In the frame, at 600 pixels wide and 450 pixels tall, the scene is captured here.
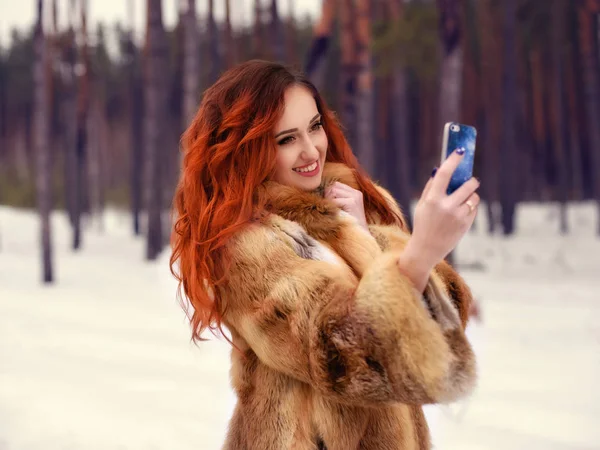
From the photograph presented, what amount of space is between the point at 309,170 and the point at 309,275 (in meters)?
0.35

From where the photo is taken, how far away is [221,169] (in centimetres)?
146

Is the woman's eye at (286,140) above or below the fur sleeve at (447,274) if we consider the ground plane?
above

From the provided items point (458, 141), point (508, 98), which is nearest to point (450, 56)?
point (508, 98)

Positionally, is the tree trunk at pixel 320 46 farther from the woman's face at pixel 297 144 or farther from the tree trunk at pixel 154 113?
the woman's face at pixel 297 144

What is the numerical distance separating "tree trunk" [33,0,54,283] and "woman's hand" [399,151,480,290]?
8503 mm

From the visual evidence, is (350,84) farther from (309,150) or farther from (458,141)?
(458,141)

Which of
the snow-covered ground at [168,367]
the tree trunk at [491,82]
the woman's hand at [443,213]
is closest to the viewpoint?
the woman's hand at [443,213]

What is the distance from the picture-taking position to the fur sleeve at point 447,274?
1473 millimetres

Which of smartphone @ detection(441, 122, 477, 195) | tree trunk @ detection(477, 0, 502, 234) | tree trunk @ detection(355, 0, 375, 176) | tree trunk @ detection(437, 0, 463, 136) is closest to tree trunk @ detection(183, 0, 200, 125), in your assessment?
tree trunk @ detection(355, 0, 375, 176)

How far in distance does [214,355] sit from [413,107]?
22.9 m

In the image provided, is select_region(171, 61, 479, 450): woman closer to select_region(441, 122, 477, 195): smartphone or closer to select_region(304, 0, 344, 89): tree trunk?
select_region(441, 122, 477, 195): smartphone

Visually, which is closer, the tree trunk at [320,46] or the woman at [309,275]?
the woman at [309,275]

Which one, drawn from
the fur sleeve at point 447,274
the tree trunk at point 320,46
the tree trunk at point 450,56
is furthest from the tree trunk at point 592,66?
the fur sleeve at point 447,274

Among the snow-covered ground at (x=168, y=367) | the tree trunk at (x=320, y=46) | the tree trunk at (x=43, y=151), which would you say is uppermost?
the tree trunk at (x=320, y=46)
